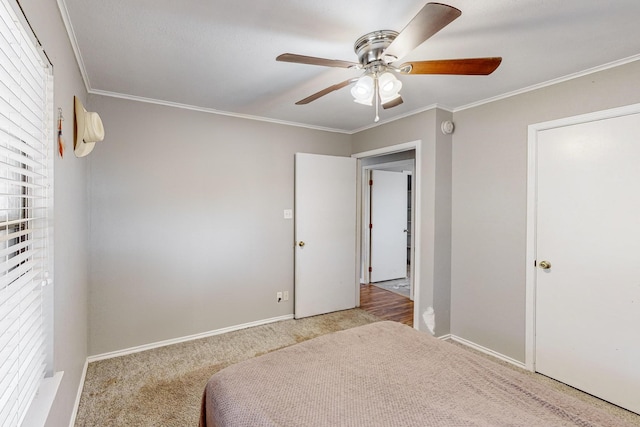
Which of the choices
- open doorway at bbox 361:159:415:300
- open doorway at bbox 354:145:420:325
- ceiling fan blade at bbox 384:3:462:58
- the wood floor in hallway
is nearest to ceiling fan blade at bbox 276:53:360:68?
ceiling fan blade at bbox 384:3:462:58

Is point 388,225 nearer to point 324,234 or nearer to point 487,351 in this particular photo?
point 324,234

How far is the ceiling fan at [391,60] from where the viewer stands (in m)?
1.30

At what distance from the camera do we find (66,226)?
1.79m

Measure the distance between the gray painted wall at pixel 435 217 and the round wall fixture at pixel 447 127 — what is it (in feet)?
0.13

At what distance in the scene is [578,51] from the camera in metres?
2.00

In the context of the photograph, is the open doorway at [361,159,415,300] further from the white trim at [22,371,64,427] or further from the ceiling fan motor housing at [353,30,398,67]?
the white trim at [22,371,64,427]

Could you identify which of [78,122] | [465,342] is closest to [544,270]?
[465,342]

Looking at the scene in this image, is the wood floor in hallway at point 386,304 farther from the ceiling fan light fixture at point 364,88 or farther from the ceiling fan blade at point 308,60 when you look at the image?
the ceiling fan blade at point 308,60

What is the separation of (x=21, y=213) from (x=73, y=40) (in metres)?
1.23

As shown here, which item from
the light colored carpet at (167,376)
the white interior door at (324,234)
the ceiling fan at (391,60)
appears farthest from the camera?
the white interior door at (324,234)

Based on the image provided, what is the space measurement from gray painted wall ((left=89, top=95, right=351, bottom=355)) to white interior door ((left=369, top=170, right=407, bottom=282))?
2175mm

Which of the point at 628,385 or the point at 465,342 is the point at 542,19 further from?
the point at 465,342

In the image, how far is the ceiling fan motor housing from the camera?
68.5 inches

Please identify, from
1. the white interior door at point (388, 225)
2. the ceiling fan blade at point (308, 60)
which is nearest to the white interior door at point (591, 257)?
the ceiling fan blade at point (308, 60)
